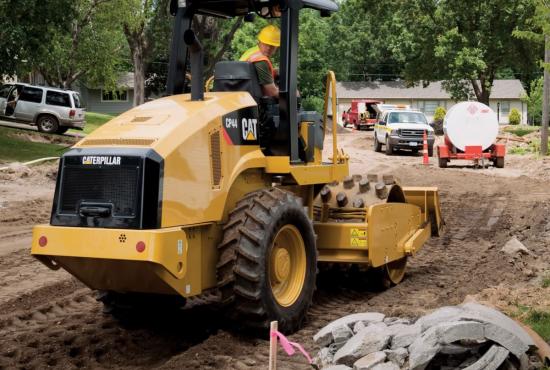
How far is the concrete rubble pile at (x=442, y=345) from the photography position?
5504mm

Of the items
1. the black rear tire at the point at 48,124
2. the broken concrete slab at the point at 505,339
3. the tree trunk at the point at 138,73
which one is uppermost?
the tree trunk at the point at 138,73

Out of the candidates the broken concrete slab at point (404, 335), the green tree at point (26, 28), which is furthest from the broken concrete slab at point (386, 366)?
the green tree at point (26, 28)

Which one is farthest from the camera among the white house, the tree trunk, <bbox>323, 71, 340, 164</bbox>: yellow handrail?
the white house

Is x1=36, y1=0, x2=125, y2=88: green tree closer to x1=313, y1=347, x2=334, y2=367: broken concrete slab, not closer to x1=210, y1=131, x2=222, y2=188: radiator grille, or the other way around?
x1=210, y1=131, x2=222, y2=188: radiator grille

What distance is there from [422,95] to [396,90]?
10.2 ft

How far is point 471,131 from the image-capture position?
27.5 m

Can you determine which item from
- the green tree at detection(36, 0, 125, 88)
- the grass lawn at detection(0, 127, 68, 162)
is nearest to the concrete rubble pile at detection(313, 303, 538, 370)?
the grass lawn at detection(0, 127, 68, 162)

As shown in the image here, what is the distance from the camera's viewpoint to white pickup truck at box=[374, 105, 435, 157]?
35625mm

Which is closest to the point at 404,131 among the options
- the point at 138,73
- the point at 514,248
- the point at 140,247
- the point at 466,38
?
the point at 138,73

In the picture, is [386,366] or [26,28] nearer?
[386,366]

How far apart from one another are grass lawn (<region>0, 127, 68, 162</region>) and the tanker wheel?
15.7m

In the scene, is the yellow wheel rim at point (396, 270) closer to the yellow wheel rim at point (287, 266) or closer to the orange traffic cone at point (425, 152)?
the yellow wheel rim at point (287, 266)

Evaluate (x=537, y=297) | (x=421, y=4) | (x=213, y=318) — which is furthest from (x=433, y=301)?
(x=421, y=4)

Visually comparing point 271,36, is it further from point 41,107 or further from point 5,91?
point 5,91
